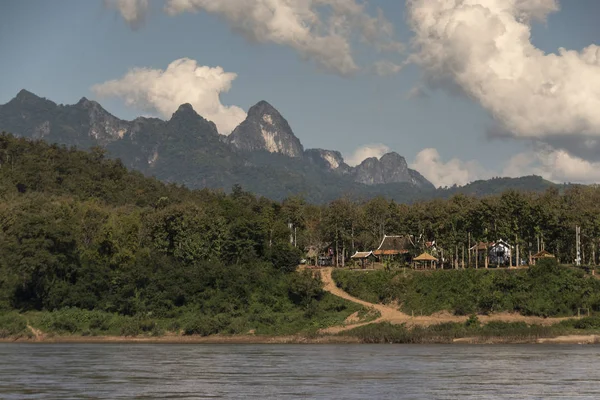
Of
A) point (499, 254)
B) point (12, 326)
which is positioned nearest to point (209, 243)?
point (12, 326)

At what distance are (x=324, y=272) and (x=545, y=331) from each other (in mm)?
34405

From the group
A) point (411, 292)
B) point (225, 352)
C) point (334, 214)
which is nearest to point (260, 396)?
point (225, 352)

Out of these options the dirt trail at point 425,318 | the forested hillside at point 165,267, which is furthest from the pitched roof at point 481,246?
the forested hillside at point 165,267

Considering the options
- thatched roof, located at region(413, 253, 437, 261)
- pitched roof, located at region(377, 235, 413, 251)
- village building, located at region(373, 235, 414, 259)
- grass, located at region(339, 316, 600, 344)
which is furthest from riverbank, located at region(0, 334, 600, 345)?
pitched roof, located at region(377, 235, 413, 251)

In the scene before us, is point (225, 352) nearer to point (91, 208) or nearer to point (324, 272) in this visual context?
point (324, 272)

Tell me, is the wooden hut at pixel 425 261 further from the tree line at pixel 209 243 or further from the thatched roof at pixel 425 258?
the tree line at pixel 209 243

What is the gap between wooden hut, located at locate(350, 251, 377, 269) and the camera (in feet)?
387

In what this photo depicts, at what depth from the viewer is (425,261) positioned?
116 metres

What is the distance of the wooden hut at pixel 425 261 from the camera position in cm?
11006

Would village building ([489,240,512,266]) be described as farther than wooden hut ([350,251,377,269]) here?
No

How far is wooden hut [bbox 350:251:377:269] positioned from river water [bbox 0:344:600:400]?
39.3 metres

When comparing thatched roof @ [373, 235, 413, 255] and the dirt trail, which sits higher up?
thatched roof @ [373, 235, 413, 255]

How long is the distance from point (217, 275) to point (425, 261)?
30.5 meters

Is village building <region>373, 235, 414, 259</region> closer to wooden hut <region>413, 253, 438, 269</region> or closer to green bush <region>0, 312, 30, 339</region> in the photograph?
wooden hut <region>413, 253, 438, 269</region>
